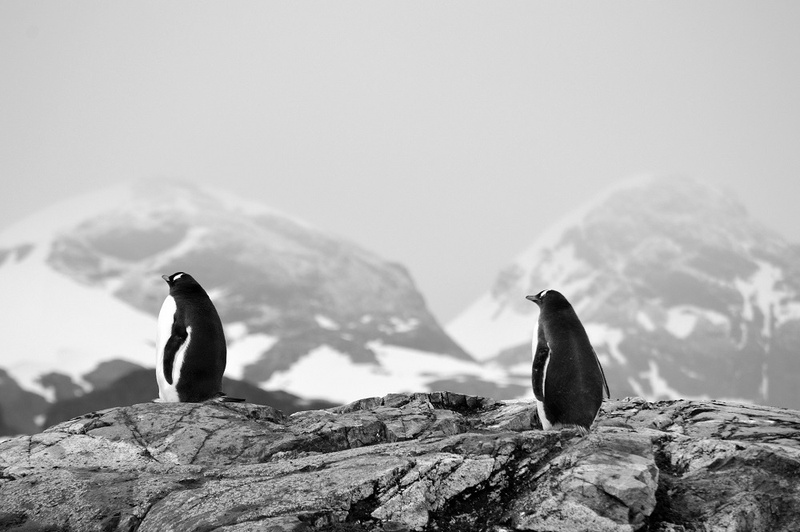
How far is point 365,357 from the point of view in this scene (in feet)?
556

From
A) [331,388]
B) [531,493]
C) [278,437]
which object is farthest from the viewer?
[331,388]

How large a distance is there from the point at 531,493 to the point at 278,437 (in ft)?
13.7

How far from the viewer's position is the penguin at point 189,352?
13.6 meters

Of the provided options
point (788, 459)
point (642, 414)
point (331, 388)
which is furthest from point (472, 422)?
point (331, 388)

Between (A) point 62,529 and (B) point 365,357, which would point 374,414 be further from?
(B) point 365,357

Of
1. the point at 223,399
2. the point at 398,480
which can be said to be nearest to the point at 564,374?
the point at 398,480

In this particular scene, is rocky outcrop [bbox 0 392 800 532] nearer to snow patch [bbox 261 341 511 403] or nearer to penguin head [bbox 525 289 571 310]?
penguin head [bbox 525 289 571 310]

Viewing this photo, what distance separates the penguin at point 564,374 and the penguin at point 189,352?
5.43 metres

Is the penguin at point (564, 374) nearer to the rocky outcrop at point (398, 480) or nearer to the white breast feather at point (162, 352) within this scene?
the rocky outcrop at point (398, 480)

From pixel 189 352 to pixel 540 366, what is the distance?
611cm

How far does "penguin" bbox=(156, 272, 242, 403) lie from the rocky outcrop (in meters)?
2.18

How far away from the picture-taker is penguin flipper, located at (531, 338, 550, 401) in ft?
39.6

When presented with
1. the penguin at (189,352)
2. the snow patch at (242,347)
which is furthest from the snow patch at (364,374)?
the penguin at (189,352)

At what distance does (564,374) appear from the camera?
11875 millimetres
